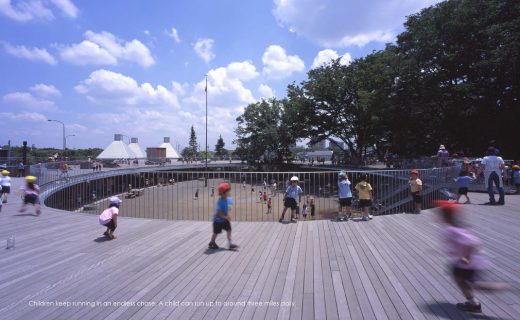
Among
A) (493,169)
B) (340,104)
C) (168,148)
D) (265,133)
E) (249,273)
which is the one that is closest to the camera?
(249,273)

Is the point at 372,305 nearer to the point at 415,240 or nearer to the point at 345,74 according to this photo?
the point at 415,240

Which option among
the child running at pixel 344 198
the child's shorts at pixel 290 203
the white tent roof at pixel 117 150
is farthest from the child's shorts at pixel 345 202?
the white tent roof at pixel 117 150

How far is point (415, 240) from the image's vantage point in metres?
7.54

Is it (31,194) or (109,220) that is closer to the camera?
(109,220)

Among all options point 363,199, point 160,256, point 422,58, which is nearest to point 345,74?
point 422,58

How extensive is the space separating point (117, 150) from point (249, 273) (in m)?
60.4

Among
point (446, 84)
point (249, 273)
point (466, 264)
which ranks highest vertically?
point (446, 84)

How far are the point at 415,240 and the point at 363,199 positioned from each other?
2.41 metres

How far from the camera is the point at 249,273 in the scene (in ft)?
18.4

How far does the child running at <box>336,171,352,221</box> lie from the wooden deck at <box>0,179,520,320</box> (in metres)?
0.78

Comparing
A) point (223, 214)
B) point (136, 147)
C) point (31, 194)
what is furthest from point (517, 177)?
point (136, 147)

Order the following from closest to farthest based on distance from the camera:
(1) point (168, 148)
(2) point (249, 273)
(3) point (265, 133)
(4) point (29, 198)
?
(2) point (249, 273) < (4) point (29, 198) < (3) point (265, 133) < (1) point (168, 148)

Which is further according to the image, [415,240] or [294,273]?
[415,240]

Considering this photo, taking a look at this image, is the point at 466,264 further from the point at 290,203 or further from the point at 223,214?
the point at 290,203
